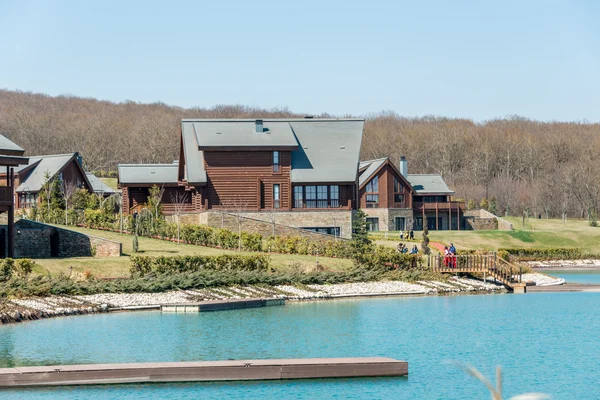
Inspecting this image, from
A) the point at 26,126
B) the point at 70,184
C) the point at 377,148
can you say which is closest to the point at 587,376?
the point at 70,184

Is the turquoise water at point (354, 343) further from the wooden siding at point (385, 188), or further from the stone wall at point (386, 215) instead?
the wooden siding at point (385, 188)

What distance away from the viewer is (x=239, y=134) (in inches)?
2357

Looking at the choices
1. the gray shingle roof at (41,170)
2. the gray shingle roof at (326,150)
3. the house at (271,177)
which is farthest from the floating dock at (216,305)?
the gray shingle roof at (41,170)

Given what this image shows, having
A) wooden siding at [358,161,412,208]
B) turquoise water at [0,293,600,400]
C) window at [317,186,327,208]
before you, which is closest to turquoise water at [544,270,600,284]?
turquoise water at [0,293,600,400]

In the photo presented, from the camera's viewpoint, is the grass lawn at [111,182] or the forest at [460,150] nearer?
the grass lawn at [111,182]

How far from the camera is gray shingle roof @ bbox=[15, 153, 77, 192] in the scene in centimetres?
6859

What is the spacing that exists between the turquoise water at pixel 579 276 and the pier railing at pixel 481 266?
6.51 m

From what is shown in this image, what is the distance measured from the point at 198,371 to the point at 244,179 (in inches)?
1432

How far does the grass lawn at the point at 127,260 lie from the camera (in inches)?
1560

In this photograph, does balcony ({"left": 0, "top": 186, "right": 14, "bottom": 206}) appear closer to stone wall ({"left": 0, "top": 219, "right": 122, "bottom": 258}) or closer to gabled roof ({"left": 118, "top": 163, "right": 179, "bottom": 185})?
stone wall ({"left": 0, "top": 219, "right": 122, "bottom": 258})

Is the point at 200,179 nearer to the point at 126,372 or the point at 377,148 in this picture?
the point at 126,372

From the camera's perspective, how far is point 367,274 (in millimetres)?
44188

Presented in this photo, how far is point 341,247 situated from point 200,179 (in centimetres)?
1257

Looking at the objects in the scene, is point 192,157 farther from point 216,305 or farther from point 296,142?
point 216,305
